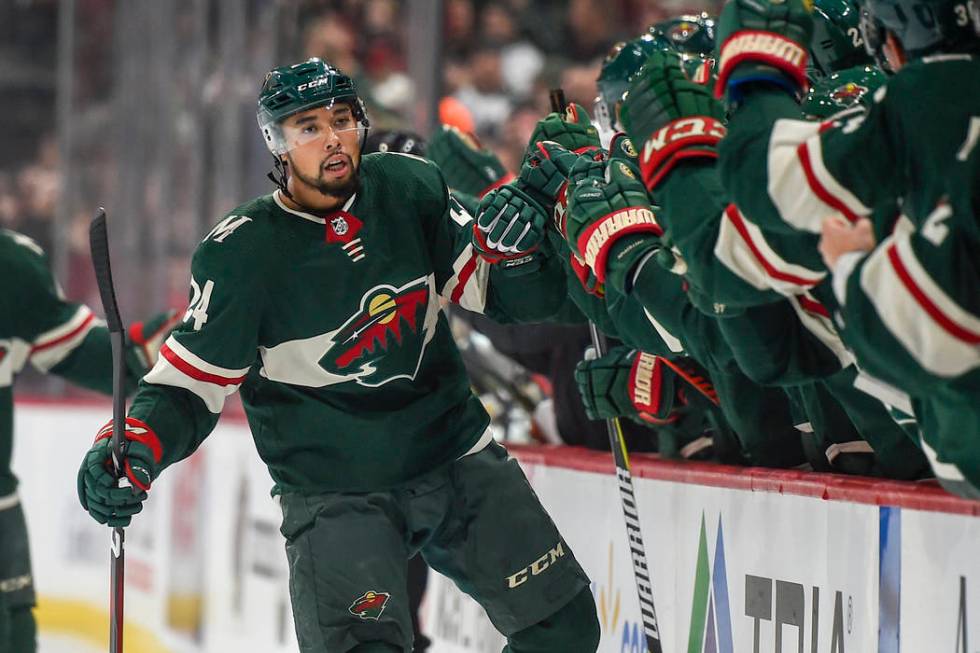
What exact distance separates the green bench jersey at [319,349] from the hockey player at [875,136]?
93 cm

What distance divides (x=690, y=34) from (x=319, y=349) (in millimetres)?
1128

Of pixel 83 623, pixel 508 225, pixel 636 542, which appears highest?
pixel 508 225

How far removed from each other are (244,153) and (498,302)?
469 centimetres

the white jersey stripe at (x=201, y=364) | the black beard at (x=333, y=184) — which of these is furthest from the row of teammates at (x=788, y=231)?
the white jersey stripe at (x=201, y=364)

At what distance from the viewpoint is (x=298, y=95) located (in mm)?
2832

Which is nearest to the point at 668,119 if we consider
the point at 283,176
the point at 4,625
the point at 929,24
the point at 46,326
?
the point at 929,24

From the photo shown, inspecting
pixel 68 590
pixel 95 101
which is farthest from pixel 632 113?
pixel 95 101

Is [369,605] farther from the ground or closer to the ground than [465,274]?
closer to the ground

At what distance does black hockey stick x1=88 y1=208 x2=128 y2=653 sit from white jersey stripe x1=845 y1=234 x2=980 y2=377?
1.44m

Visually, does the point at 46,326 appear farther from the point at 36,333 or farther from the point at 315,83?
the point at 315,83

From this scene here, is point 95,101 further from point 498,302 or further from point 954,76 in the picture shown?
point 954,76

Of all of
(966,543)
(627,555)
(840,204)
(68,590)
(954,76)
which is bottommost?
(68,590)

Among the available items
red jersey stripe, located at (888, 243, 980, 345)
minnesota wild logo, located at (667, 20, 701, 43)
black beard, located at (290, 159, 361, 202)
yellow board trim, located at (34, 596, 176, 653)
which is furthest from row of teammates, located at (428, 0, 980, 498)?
yellow board trim, located at (34, 596, 176, 653)

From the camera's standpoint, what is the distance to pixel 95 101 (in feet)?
28.0
